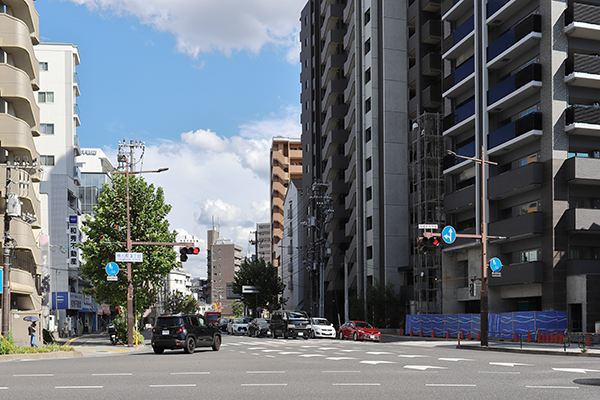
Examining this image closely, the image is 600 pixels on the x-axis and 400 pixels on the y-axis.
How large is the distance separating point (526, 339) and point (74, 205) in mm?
58949

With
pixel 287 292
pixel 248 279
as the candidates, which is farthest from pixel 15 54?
pixel 287 292

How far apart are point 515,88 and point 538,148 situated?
429 cm

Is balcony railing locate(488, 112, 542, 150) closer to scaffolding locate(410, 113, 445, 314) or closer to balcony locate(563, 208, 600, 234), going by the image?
balcony locate(563, 208, 600, 234)

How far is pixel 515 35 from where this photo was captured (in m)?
46.2

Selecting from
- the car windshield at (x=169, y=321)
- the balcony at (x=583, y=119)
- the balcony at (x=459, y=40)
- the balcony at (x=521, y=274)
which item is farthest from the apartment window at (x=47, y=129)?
the balcony at (x=583, y=119)

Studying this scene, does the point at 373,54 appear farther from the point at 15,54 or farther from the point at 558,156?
the point at 15,54

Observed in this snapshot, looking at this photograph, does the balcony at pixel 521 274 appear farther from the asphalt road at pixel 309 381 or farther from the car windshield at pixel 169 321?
the asphalt road at pixel 309 381

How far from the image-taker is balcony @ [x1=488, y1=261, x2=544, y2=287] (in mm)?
43125

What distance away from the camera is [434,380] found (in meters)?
15.0

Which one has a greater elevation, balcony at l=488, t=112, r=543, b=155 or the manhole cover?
balcony at l=488, t=112, r=543, b=155

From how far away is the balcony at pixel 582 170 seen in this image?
137 ft

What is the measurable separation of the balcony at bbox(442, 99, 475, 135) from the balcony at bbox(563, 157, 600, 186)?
439 inches

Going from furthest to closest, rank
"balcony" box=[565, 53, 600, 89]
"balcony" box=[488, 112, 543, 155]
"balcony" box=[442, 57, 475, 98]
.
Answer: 1. "balcony" box=[442, 57, 475, 98]
2. "balcony" box=[488, 112, 543, 155]
3. "balcony" box=[565, 53, 600, 89]

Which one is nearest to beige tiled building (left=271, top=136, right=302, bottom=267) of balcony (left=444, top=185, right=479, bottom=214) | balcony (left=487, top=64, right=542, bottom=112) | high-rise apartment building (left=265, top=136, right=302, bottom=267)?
high-rise apartment building (left=265, top=136, right=302, bottom=267)
